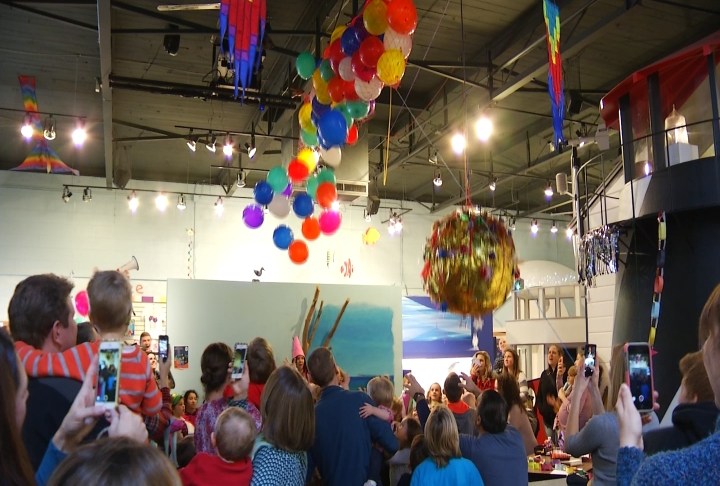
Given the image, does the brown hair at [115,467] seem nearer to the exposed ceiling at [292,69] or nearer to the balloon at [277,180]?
the exposed ceiling at [292,69]

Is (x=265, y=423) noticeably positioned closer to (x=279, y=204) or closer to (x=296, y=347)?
(x=279, y=204)

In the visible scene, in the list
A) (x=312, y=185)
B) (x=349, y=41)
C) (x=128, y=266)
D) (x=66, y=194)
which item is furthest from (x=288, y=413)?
(x=66, y=194)

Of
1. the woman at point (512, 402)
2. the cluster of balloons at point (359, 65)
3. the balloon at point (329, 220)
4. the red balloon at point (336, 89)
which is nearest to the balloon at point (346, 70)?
the cluster of balloons at point (359, 65)

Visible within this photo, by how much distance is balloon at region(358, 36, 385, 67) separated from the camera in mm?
5348

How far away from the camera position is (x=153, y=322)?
13.6 metres

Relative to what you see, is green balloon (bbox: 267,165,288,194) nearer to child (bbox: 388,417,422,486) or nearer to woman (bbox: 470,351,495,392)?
woman (bbox: 470,351,495,392)

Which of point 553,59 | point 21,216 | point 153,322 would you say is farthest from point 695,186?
point 21,216

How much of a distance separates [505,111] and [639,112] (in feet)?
15.7

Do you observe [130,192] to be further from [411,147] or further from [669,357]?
[669,357]

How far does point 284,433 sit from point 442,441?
89cm

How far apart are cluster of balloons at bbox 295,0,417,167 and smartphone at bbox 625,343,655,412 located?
3.77m

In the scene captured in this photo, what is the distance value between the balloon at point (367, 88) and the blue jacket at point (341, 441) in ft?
9.69

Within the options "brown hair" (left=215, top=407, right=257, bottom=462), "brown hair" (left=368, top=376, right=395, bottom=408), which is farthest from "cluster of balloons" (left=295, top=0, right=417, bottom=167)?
"brown hair" (left=215, top=407, right=257, bottom=462)

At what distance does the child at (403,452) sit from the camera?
4164 millimetres
